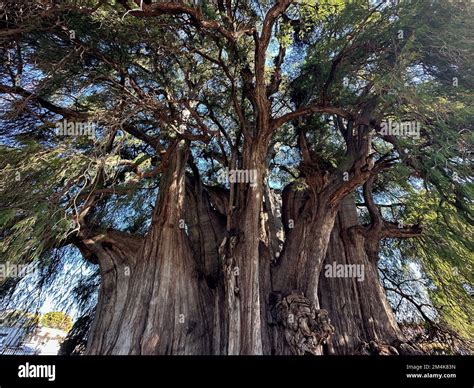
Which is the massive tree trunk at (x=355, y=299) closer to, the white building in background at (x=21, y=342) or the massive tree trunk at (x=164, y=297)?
the massive tree trunk at (x=164, y=297)

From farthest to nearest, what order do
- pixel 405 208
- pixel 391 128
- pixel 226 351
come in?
pixel 405 208, pixel 391 128, pixel 226 351

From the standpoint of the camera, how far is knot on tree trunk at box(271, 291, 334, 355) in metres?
3.48

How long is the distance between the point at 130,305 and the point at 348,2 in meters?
5.03

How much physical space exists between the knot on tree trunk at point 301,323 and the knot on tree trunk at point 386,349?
0.54 m

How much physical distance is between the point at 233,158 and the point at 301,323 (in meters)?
2.74

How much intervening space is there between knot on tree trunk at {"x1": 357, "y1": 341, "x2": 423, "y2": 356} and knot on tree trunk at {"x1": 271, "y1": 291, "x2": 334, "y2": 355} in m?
0.54

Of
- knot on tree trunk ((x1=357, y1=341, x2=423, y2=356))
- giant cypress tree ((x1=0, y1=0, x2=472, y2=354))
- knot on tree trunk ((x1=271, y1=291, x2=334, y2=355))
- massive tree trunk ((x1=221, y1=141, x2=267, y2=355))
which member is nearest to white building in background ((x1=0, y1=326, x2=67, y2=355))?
giant cypress tree ((x1=0, y1=0, x2=472, y2=354))

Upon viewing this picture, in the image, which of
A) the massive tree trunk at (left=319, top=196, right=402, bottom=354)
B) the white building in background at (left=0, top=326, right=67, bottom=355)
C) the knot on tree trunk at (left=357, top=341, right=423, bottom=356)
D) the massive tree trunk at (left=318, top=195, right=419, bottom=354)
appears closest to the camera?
the knot on tree trunk at (left=357, top=341, right=423, bottom=356)

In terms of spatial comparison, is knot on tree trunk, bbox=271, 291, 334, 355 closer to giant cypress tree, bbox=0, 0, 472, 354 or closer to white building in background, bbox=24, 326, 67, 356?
giant cypress tree, bbox=0, 0, 472, 354

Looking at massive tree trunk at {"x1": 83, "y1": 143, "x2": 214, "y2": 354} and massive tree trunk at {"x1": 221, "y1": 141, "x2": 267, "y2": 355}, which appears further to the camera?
massive tree trunk at {"x1": 83, "y1": 143, "x2": 214, "y2": 354}

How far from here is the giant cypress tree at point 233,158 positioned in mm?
3340
